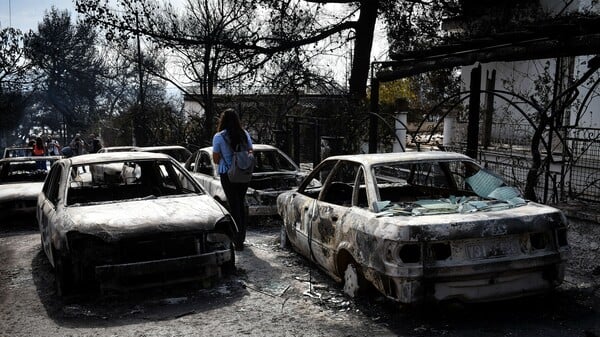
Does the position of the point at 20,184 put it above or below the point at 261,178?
below

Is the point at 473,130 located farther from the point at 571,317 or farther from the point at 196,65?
the point at 196,65

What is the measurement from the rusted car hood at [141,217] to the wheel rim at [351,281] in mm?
1521

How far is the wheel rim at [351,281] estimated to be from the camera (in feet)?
16.6

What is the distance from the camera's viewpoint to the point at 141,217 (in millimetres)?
5566

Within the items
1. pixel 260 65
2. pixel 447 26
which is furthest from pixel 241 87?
pixel 447 26

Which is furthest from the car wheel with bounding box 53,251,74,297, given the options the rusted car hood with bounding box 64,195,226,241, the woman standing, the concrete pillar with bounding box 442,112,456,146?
the concrete pillar with bounding box 442,112,456,146

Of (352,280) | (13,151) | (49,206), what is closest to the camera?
(352,280)

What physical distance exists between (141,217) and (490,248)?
135 inches

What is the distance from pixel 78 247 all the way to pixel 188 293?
1.20 meters

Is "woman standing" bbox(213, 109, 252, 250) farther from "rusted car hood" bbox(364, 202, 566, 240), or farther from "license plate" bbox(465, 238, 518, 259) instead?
"license plate" bbox(465, 238, 518, 259)

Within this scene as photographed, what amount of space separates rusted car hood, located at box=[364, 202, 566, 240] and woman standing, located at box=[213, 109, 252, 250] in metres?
3.15

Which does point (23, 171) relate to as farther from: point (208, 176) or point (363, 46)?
point (363, 46)

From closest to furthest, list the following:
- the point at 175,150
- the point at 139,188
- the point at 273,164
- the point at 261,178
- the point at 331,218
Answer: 1. the point at 331,218
2. the point at 139,188
3. the point at 261,178
4. the point at 273,164
5. the point at 175,150

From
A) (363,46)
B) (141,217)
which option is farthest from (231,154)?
(363,46)
